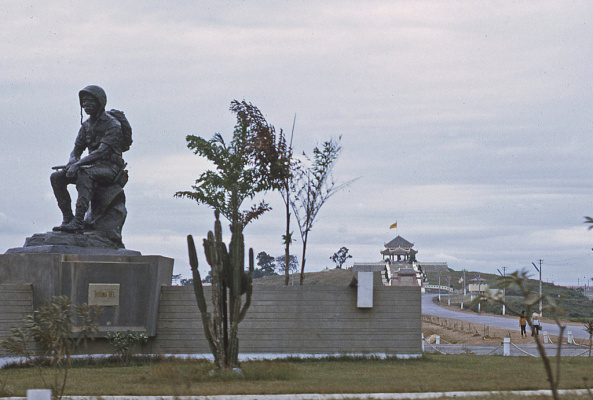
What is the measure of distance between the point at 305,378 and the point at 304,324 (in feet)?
15.3

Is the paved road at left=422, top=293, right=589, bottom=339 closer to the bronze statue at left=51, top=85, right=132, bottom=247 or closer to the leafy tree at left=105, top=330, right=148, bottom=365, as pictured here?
the leafy tree at left=105, top=330, right=148, bottom=365

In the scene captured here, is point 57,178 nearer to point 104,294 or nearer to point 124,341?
point 104,294

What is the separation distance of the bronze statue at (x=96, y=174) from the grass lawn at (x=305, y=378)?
366 cm

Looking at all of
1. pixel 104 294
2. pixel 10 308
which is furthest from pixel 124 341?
pixel 10 308

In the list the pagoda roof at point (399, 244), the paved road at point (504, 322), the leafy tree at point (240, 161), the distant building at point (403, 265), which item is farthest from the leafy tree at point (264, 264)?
the leafy tree at point (240, 161)

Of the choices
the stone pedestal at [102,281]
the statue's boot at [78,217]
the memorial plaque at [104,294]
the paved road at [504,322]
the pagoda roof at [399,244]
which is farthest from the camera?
the pagoda roof at [399,244]

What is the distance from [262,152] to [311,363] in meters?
9.14

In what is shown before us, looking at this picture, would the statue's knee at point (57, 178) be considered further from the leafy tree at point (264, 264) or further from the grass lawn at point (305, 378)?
the leafy tree at point (264, 264)

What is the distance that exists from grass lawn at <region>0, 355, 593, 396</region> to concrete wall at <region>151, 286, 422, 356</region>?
3.80ft

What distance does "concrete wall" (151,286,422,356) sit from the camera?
18797mm

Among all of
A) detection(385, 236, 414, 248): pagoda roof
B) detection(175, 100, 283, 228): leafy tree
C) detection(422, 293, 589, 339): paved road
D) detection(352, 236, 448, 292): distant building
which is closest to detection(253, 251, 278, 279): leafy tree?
detection(352, 236, 448, 292): distant building

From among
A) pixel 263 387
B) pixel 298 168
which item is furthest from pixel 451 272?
pixel 263 387

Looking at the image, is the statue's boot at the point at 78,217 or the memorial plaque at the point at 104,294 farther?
the statue's boot at the point at 78,217

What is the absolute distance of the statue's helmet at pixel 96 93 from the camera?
742 inches
